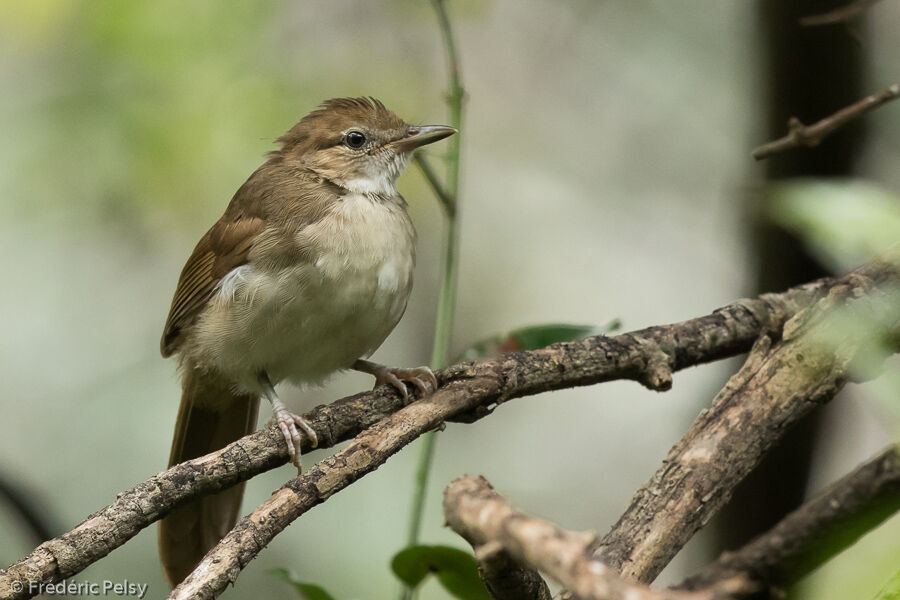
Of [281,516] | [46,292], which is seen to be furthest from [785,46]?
[46,292]

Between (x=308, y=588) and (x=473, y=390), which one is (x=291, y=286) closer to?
(x=473, y=390)

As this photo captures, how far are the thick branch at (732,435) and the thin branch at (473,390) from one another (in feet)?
0.49

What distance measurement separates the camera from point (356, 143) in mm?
3967

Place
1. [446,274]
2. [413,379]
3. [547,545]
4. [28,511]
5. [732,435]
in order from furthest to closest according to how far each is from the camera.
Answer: [28,511], [446,274], [413,379], [732,435], [547,545]

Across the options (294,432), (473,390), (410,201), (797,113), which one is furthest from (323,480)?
(410,201)

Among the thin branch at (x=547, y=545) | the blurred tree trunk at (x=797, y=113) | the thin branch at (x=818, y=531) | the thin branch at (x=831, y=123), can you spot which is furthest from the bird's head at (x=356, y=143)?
the thin branch at (x=818, y=531)

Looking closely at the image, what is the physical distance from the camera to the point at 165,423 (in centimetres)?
573

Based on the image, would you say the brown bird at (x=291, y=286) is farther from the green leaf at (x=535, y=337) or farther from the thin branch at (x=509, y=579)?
the thin branch at (x=509, y=579)

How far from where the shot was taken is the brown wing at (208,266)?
11.6 ft

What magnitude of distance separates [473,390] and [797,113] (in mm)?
2635

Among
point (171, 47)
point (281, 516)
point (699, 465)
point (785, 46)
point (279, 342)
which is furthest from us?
point (171, 47)

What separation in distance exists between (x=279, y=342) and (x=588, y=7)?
379 centimetres

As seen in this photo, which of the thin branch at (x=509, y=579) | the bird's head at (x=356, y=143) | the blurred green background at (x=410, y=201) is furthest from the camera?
the blurred green background at (x=410, y=201)

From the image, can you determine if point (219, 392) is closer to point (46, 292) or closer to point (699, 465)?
point (699, 465)
